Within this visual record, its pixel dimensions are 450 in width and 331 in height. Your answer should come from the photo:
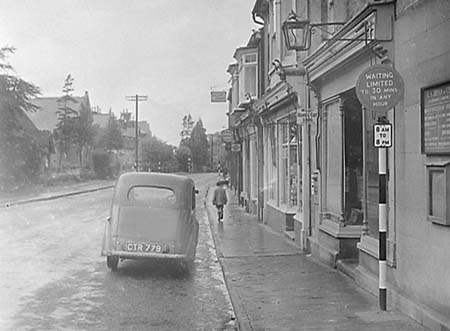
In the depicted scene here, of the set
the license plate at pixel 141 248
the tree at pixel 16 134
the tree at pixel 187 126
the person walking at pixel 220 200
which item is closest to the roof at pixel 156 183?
the license plate at pixel 141 248

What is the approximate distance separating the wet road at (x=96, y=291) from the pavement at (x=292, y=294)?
34cm

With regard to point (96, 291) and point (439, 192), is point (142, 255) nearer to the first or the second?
point (96, 291)

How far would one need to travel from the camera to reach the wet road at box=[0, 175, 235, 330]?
358 inches

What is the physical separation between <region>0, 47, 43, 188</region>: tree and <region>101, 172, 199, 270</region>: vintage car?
39.1 m

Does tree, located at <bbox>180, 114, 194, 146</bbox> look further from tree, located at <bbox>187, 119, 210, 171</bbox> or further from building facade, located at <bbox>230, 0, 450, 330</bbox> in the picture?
building facade, located at <bbox>230, 0, 450, 330</bbox>

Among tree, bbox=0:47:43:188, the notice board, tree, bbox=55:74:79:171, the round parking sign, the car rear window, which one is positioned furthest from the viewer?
tree, bbox=55:74:79:171

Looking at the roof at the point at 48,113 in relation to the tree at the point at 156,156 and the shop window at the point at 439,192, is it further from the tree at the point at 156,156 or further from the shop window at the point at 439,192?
the shop window at the point at 439,192

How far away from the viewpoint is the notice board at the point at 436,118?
7.26m

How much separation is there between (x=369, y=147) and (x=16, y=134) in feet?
150

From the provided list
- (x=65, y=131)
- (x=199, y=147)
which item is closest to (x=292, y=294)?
(x=65, y=131)

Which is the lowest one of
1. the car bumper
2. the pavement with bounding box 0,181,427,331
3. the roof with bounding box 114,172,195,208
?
Answer: the pavement with bounding box 0,181,427,331

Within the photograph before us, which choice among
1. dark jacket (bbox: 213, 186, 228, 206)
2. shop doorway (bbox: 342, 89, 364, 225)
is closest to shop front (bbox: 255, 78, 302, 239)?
dark jacket (bbox: 213, 186, 228, 206)

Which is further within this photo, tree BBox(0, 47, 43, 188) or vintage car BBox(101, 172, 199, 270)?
tree BBox(0, 47, 43, 188)

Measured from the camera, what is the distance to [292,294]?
10.5 metres
